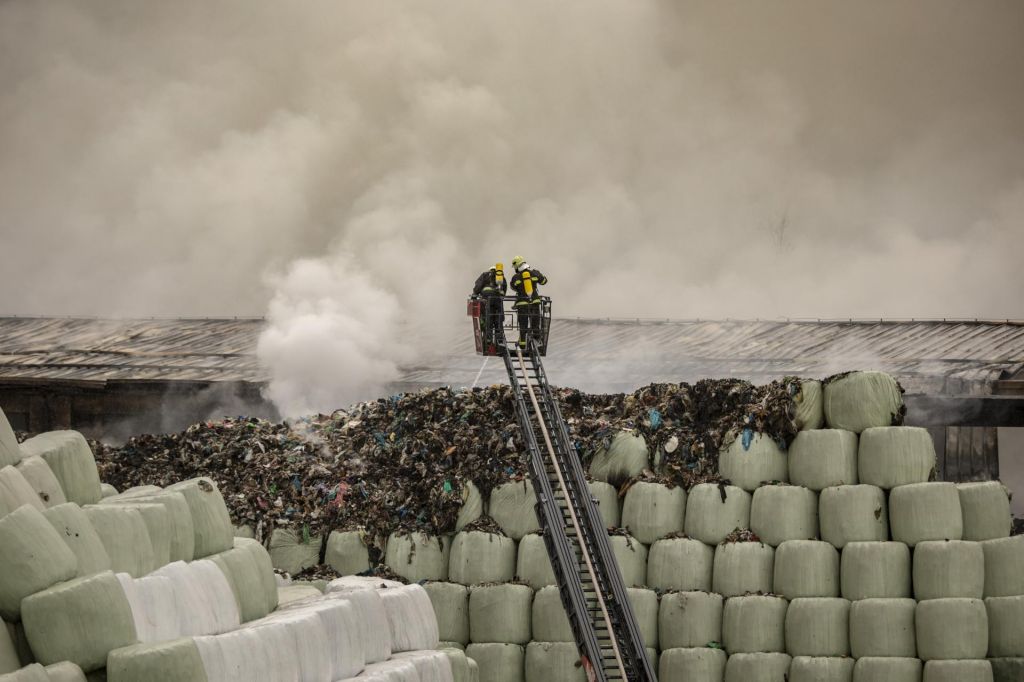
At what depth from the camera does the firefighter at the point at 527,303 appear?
1930cm

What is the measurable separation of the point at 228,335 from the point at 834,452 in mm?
14236

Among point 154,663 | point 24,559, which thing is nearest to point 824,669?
point 154,663

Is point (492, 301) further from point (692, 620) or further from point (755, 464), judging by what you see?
point (692, 620)

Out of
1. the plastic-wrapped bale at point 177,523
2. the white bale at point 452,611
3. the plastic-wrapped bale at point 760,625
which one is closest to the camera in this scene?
the plastic-wrapped bale at point 177,523

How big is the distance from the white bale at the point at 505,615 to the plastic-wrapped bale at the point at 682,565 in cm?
167

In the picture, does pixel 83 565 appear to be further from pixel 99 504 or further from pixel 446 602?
pixel 446 602

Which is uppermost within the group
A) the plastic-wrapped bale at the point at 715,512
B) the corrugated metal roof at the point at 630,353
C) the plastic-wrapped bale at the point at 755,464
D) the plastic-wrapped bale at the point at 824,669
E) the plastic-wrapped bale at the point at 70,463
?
the corrugated metal roof at the point at 630,353

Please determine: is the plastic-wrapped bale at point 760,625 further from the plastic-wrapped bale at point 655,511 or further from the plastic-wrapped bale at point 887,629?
the plastic-wrapped bale at point 655,511

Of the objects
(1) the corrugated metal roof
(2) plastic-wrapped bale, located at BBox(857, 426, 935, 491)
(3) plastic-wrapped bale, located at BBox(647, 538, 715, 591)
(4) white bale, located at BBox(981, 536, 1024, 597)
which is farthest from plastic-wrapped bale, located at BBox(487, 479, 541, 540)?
(4) white bale, located at BBox(981, 536, 1024, 597)

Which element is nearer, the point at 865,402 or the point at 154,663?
the point at 154,663

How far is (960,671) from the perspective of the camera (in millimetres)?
16688

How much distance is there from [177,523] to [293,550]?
5631 mm

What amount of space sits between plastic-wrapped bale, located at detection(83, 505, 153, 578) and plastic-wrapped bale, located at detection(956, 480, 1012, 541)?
9791mm

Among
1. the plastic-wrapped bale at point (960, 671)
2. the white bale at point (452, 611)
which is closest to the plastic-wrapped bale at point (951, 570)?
the plastic-wrapped bale at point (960, 671)
